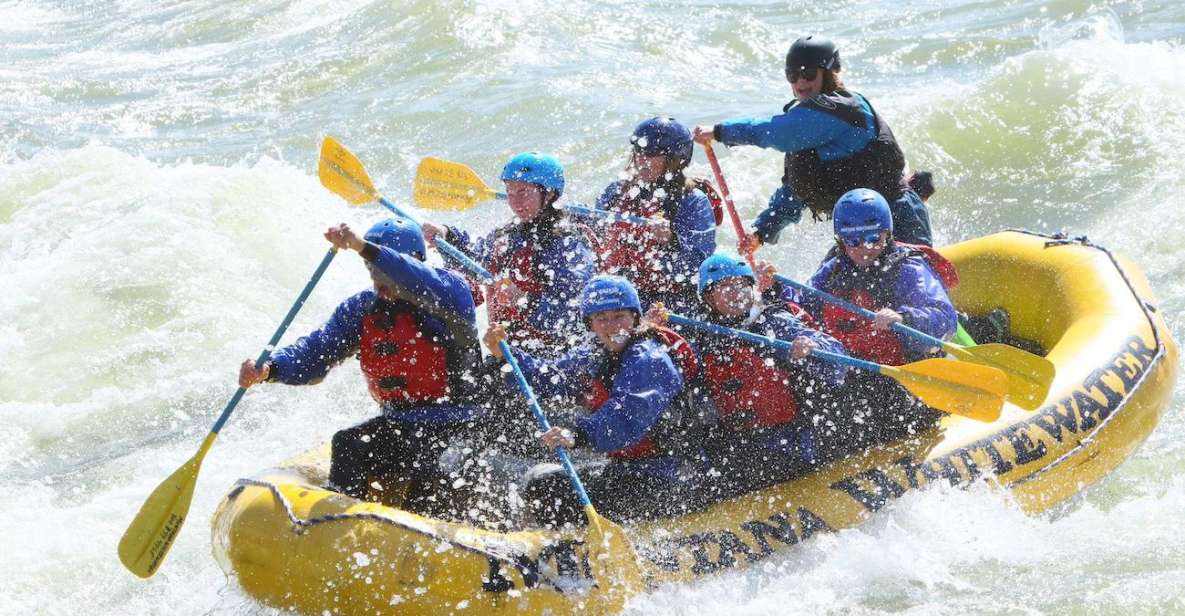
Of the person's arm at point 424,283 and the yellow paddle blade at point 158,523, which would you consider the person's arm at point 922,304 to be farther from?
the yellow paddle blade at point 158,523

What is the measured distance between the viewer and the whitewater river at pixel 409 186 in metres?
5.71

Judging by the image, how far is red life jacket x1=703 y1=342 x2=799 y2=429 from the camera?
5.52m

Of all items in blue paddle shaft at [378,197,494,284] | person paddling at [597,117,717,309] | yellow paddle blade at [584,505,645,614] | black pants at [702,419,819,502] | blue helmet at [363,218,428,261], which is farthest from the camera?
person paddling at [597,117,717,309]

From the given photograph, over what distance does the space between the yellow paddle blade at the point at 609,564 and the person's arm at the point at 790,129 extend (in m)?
2.36

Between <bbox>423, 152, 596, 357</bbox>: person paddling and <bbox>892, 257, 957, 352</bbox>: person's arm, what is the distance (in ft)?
4.87

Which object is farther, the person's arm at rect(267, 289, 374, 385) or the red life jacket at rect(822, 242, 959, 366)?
the red life jacket at rect(822, 242, 959, 366)

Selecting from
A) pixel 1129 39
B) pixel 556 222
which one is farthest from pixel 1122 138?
pixel 556 222

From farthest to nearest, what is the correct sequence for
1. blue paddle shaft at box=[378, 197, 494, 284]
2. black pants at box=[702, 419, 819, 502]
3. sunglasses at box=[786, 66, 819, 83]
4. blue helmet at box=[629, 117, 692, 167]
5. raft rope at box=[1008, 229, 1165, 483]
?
blue helmet at box=[629, 117, 692, 167]
sunglasses at box=[786, 66, 819, 83]
blue paddle shaft at box=[378, 197, 494, 284]
raft rope at box=[1008, 229, 1165, 483]
black pants at box=[702, 419, 819, 502]

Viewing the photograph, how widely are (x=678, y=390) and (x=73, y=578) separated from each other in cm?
319

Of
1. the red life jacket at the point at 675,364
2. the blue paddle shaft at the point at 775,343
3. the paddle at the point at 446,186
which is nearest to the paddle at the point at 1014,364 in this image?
the blue paddle shaft at the point at 775,343

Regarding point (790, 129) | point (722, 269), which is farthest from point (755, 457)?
point (790, 129)

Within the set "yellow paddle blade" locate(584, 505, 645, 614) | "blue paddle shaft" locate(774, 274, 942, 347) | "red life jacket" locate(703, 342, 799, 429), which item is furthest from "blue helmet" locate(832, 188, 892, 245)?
"yellow paddle blade" locate(584, 505, 645, 614)

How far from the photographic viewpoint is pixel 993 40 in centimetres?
1578

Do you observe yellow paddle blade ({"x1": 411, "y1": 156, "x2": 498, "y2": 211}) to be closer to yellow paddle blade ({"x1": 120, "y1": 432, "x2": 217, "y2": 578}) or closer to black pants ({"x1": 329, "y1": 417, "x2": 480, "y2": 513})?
black pants ({"x1": 329, "y1": 417, "x2": 480, "y2": 513})
